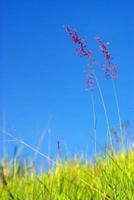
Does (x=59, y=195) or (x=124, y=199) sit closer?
(x=124, y=199)

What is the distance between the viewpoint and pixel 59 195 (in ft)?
9.93

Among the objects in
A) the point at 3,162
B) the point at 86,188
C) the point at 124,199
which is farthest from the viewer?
the point at 3,162

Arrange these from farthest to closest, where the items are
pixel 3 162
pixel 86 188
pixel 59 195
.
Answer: pixel 3 162 < pixel 86 188 < pixel 59 195

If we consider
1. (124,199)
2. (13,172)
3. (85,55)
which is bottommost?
(124,199)

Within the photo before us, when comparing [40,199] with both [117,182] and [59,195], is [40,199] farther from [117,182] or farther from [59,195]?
[117,182]

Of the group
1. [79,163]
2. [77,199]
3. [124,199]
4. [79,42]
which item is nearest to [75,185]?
[77,199]

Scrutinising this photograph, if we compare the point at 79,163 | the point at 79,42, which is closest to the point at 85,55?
the point at 79,42

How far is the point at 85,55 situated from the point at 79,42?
0.10m

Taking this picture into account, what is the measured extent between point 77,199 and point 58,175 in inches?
21.7

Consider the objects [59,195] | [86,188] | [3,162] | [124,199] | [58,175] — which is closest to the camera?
[124,199]

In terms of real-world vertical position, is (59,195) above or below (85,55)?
below

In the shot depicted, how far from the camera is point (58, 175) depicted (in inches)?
141

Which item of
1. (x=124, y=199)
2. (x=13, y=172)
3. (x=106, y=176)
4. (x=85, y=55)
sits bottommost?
(x=124, y=199)

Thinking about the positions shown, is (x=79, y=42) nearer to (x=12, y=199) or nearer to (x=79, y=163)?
(x=12, y=199)
